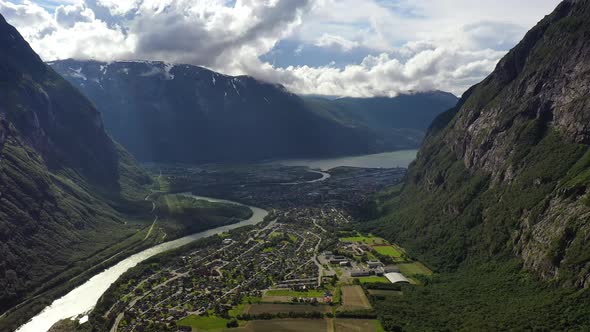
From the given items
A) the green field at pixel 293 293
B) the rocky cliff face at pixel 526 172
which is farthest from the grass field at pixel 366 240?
the green field at pixel 293 293

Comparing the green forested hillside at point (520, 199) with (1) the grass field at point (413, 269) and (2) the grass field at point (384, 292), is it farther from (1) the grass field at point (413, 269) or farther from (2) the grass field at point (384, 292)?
(2) the grass field at point (384, 292)

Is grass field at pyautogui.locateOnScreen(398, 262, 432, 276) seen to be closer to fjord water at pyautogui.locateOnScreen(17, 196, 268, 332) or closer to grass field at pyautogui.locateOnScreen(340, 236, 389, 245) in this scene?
grass field at pyautogui.locateOnScreen(340, 236, 389, 245)

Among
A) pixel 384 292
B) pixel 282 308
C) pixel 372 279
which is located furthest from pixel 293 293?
pixel 372 279

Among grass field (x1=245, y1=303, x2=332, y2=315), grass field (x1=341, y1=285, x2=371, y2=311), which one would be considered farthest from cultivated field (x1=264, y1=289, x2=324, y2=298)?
grass field (x1=245, y1=303, x2=332, y2=315)

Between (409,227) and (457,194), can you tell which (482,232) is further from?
(409,227)

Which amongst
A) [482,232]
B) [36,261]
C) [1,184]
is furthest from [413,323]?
[1,184]
